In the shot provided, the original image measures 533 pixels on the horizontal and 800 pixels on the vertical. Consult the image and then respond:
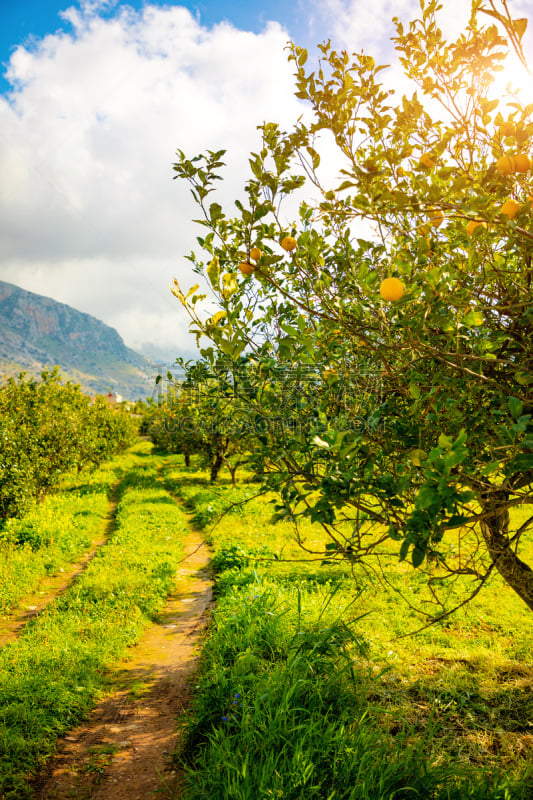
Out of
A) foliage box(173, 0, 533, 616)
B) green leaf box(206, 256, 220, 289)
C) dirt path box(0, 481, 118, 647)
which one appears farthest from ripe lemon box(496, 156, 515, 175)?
dirt path box(0, 481, 118, 647)

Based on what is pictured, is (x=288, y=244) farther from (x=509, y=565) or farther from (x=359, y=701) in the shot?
(x=359, y=701)

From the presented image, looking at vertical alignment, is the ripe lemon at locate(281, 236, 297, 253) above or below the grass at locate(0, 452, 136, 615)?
above

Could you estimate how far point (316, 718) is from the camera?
112 inches

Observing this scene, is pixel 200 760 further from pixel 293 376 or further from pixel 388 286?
pixel 388 286

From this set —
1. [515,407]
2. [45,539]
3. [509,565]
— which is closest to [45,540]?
[45,539]

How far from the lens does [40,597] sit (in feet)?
20.2

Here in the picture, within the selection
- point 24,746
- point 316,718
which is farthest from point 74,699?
point 316,718

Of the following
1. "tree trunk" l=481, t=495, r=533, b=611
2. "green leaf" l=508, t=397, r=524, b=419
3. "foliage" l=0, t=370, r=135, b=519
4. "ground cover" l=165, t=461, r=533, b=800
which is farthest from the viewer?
"foliage" l=0, t=370, r=135, b=519

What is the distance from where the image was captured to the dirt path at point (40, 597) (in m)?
5.15

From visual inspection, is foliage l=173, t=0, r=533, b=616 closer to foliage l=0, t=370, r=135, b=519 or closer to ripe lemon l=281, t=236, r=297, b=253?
ripe lemon l=281, t=236, r=297, b=253

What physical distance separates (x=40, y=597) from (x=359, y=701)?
506cm

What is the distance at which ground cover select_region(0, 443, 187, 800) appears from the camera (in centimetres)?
315

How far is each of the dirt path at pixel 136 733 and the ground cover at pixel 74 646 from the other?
0.16 meters

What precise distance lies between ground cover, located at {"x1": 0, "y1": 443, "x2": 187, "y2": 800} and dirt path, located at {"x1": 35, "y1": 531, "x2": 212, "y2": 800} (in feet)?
0.51
